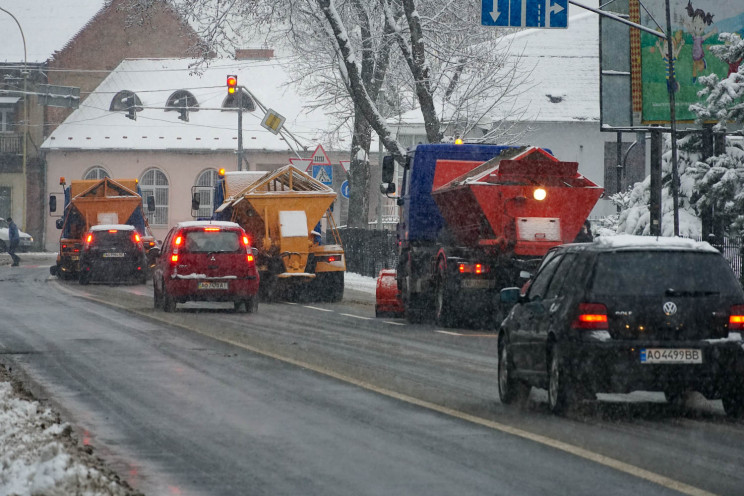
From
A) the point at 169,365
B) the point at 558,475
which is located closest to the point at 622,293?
the point at 558,475

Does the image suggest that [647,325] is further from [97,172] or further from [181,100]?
[181,100]

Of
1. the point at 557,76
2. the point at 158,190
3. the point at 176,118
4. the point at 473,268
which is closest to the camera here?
the point at 473,268

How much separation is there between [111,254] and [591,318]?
29234 mm

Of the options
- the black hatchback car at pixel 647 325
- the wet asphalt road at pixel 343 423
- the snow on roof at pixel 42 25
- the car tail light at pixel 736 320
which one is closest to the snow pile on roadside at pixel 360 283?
the wet asphalt road at pixel 343 423

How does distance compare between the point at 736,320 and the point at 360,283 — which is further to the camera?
the point at 360,283

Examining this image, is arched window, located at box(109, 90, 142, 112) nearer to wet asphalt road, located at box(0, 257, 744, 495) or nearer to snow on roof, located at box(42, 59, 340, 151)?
snow on roof, located at box(42, 59, 340, 151)

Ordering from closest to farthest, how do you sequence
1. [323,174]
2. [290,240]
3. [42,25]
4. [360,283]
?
[290,240] < [360,283] < [323,174] < [42,25]

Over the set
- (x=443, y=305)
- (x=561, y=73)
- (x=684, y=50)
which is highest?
(x=561, y=73)

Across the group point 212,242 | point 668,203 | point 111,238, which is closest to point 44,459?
point 212,242

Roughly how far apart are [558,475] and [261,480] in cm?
172

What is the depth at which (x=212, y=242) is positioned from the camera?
26891 millimetres

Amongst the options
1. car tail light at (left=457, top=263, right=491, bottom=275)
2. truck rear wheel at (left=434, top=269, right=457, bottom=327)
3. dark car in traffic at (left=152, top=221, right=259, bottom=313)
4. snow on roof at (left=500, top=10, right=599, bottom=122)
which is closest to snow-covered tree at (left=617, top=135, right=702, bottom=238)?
truck rear wheel at (left=434, top=269, right=457, bottom=327)

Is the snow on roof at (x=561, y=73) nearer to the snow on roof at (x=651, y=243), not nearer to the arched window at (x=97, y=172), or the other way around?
the arched window at (x=97, y=172)

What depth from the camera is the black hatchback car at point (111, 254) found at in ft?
128
